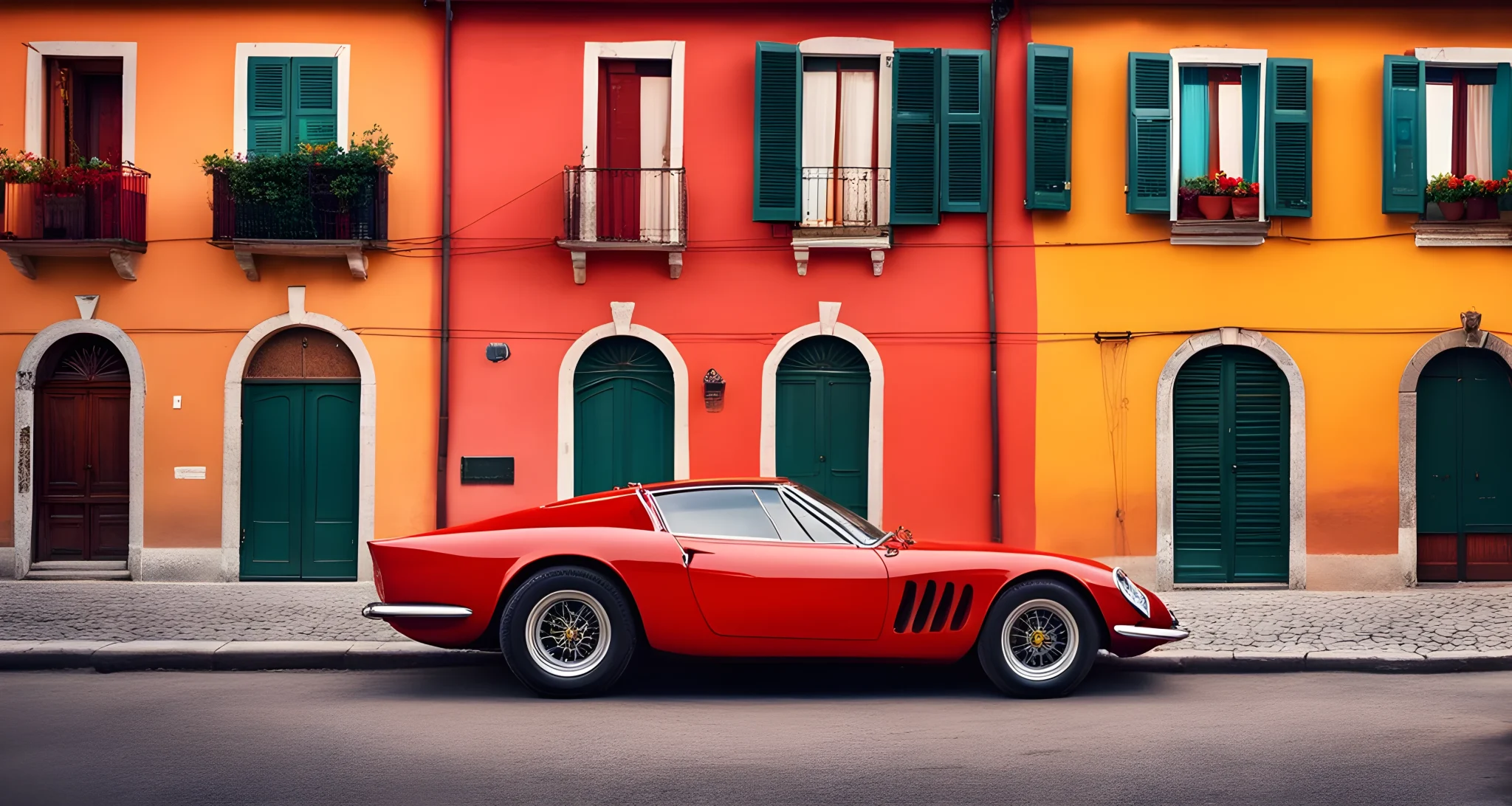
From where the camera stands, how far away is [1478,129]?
13359 millimetres

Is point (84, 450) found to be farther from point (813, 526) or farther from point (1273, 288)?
point (1273, 288)

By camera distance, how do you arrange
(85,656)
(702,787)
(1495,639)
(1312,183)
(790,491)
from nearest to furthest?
A: (702,787), (790,491), (85,656), (1495,639), (1312,183)

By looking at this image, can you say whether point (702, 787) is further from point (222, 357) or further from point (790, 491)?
point (222, 357)

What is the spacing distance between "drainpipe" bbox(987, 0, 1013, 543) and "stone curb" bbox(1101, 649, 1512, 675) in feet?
15.4

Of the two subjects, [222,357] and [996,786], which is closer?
[996,786]

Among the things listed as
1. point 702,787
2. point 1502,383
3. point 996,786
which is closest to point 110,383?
point 702,787

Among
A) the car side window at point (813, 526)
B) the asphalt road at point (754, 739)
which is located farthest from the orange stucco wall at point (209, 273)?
the car side window at point (813, 526)

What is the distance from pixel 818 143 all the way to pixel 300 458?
6738 millimetres

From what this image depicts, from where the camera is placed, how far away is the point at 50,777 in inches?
212

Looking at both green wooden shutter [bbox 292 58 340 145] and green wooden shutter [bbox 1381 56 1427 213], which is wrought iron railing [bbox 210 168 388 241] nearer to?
green wooden shutter [bbox 292 58 340 145]

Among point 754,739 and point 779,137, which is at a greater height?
point 779,137

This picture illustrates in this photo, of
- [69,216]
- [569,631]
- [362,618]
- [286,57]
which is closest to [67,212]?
[69,216]

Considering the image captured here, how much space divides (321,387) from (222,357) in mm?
1108

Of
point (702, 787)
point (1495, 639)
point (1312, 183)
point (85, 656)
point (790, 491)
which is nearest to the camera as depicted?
point (702, 787)
